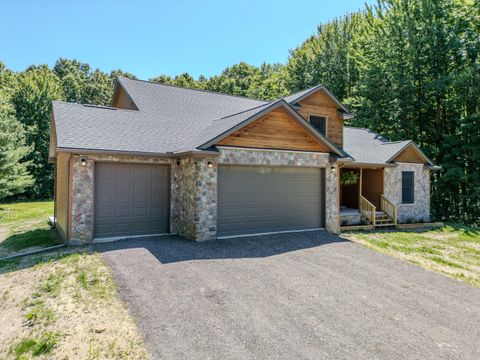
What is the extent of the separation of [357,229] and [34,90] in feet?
93.5

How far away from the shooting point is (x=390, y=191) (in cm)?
1473

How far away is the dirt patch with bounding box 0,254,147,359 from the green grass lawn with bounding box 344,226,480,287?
7339 mm

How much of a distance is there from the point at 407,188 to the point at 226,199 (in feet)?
35.1

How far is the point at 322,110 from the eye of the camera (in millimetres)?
13414

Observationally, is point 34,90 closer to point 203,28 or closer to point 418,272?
point 203,28

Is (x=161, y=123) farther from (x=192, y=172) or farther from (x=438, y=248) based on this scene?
(x=438, y=248)

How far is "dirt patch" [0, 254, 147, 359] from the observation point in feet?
12.8

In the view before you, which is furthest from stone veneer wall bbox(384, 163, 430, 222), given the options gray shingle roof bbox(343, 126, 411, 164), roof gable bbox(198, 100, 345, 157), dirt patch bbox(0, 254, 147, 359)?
dirt patch bbox(0, 254, 147, 359)

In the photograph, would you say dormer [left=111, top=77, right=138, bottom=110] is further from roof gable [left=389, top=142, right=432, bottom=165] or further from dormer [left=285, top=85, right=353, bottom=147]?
roof gable [left=389, top=142, right=432, bottom=165]

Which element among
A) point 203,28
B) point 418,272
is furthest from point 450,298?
point 203,28

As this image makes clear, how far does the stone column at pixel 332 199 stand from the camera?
1116cm

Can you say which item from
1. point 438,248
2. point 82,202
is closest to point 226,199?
point 82,202

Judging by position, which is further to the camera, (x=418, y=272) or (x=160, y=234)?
(x=160, y=234)

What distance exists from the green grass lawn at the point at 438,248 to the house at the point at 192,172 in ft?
6.59
